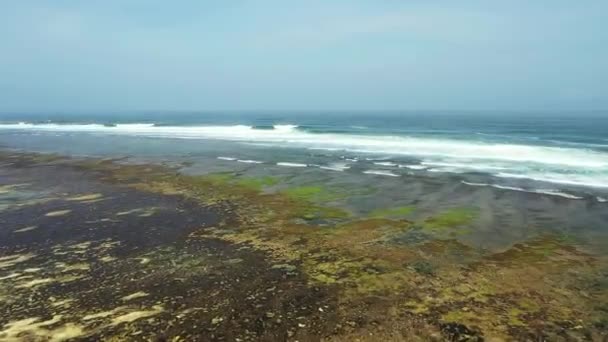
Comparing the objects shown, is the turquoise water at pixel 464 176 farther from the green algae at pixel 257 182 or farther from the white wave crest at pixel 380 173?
the green algae at pixel 257 182

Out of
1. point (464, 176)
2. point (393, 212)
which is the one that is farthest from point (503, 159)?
point (393, 212)

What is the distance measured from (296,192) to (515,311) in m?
14.4

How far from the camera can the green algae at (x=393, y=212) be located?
17.3 m

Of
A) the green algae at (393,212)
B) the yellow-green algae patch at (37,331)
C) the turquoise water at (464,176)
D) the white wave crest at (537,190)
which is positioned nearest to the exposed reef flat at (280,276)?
the yellow-green algae patch at (37,331)

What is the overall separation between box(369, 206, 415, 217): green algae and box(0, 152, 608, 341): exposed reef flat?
175mm

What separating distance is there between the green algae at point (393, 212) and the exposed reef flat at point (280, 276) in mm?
175

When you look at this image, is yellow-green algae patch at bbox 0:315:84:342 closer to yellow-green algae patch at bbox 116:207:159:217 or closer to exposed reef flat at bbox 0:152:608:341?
exposed reef flat at bbox 0:152:608:341

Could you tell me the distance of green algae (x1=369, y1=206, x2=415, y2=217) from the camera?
17.3m

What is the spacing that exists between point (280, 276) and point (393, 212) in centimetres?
864

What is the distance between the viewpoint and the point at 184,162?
34.9 m

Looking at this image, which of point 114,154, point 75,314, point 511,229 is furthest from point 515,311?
point 114,154

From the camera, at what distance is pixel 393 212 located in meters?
17.8

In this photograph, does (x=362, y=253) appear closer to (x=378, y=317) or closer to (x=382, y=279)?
(x=382, y=279)

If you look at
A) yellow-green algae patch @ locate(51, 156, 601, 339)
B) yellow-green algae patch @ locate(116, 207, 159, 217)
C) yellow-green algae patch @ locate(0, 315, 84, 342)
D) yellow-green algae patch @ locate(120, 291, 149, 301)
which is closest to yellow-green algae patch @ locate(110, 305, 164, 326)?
yellow-green algae patch @ locate(0, 315, 84, 342)
